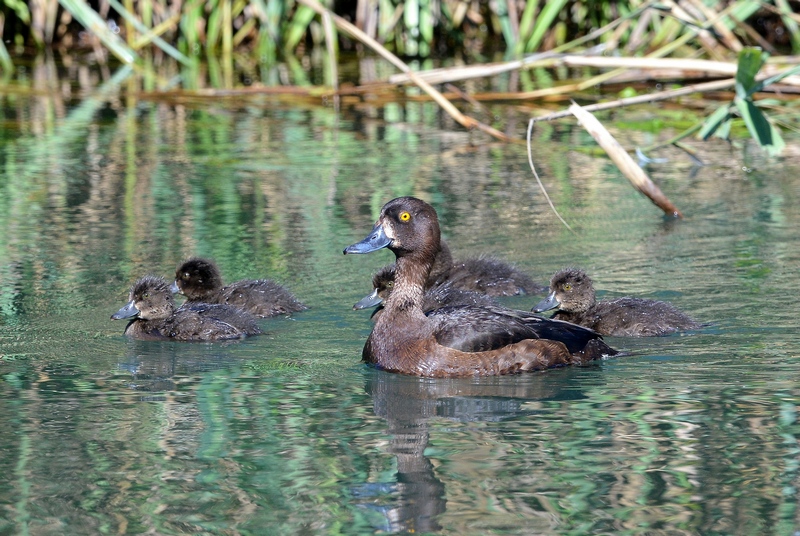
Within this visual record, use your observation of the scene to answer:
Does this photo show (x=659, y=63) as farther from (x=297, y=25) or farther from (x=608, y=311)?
(x=297, y=25)

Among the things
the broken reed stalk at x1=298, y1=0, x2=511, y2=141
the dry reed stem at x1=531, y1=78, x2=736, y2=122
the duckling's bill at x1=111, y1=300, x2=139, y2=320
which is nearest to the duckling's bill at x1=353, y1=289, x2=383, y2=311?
A: the duckling's bill at x1=111, y1=300, x2=139, y2=320

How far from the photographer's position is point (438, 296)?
7.84 metres

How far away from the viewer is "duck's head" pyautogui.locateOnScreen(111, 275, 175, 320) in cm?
Result: 711

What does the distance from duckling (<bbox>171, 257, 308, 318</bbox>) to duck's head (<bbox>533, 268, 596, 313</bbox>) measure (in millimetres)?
1444

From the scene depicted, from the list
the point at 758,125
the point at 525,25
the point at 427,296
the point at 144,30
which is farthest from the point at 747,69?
the point at 525,25

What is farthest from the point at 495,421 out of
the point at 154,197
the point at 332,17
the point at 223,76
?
the point at 223,76

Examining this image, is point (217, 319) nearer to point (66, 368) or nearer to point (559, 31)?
point (66, 368)

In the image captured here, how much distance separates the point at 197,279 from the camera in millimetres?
7844

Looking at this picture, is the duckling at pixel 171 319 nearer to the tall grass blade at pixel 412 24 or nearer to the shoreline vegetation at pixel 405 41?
the shoreline vegetation at pixel 405 41

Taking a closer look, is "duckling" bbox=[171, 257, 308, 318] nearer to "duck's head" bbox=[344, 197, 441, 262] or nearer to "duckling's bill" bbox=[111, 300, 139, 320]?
"duckling's bill" bbox=[111, 300, 139, 320]

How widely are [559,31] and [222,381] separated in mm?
13902

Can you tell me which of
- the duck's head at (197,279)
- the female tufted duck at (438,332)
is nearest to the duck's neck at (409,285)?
the female tufted duck at (438,332)

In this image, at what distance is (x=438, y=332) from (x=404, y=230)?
1.95ft

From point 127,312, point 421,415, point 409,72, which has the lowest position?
point 421,415
